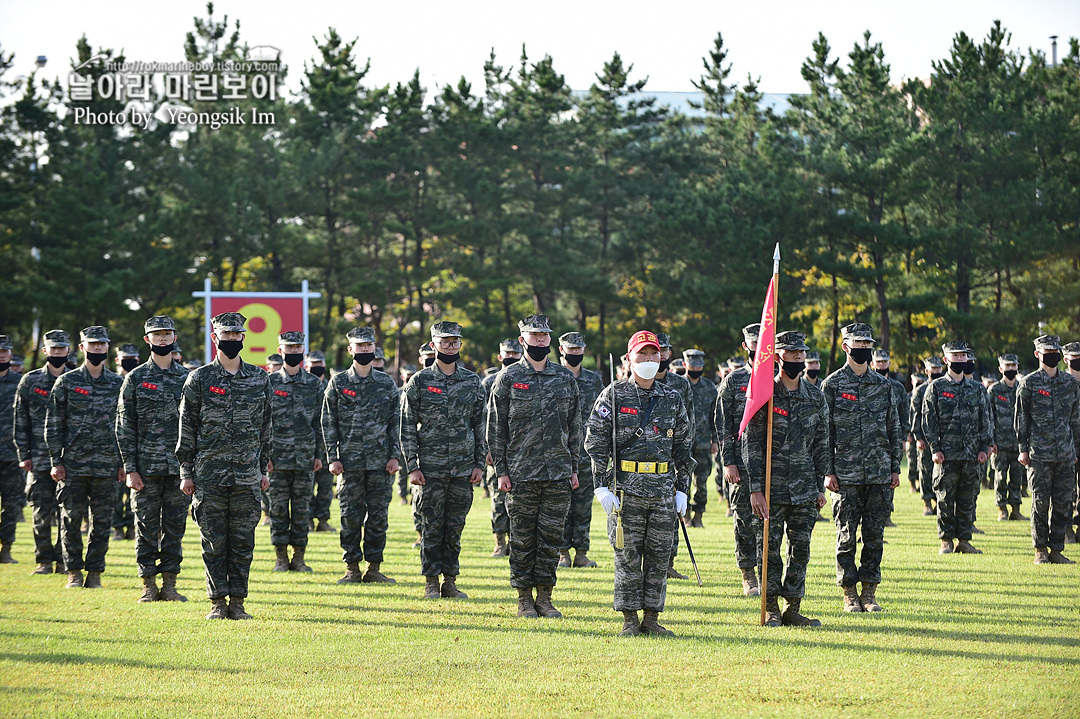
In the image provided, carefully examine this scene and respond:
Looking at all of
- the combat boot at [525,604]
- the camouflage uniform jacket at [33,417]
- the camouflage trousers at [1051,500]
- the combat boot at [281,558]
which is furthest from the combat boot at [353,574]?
the camouflage trousers at [1051,500]

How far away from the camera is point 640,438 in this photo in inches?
350

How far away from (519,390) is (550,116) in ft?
127

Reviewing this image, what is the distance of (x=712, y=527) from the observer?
57.3ft

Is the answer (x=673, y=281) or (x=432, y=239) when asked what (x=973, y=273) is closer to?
(x=673, y=281)

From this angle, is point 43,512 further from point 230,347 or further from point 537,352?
point 537,352

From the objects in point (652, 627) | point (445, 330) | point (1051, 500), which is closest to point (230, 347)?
point (445, 330)

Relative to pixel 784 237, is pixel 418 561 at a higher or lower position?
lower

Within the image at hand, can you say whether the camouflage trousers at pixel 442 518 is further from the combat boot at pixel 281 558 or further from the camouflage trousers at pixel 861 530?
the camouflage trousers at pixel 861 530

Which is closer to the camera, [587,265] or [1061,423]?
[1061,423]

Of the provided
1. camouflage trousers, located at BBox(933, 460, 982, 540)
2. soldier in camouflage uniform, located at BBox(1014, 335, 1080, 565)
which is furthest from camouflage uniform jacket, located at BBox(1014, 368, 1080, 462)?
camouflage trousers, located at BBox(933, 460, 982, 540)

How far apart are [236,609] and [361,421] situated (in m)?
2.84

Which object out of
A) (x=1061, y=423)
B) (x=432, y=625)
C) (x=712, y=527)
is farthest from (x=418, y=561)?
(x=1061, y=423)

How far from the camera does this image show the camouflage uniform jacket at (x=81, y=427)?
1159 cm

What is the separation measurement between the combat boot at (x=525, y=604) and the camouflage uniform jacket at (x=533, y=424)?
40.0 inches
